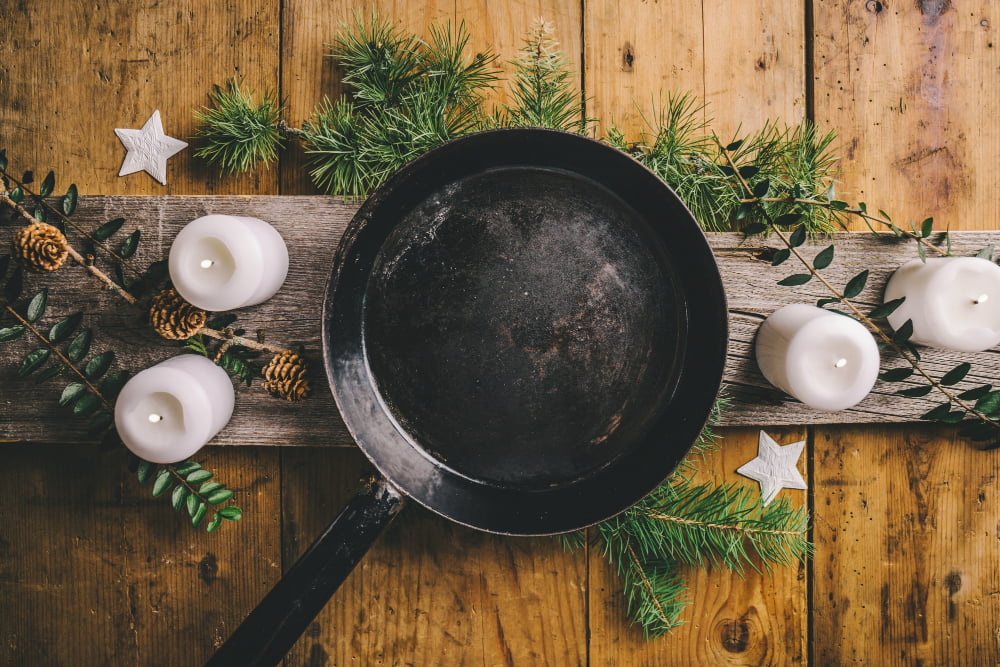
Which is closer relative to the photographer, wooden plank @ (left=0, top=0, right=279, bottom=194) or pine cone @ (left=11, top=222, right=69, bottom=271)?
pine cone @ (left=11, top=222, right=69, bottom=271)

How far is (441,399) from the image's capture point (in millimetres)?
516

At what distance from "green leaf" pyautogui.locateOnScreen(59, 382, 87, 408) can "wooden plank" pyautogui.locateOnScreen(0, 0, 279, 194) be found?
0.21 m

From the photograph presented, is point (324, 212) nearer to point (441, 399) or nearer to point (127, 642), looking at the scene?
point (441, 399)

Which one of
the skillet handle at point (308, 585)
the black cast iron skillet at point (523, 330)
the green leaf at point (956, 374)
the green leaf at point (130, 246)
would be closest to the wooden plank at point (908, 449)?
the green leaf at point (956, 374)

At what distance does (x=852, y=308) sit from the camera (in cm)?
51

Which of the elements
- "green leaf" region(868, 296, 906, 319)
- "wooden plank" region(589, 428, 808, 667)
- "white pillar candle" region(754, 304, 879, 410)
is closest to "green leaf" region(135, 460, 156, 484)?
"wooden plank" region(589, 428, 808, 667)

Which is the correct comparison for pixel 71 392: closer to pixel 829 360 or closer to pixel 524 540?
pixel 524 540

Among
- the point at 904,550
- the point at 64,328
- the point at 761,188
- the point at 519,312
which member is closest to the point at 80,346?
the point at 64,328

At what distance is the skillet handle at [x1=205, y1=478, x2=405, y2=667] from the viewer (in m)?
0.39

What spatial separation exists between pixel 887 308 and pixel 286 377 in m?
0.54

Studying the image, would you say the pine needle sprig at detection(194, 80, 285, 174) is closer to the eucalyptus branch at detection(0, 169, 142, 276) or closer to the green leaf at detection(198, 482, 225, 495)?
the eucalyptus branch at detection(0, 169, 142, 276)

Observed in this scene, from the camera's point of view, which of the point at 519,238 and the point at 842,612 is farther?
the point at 842,612

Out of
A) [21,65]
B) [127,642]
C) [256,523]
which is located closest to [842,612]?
[256,523]

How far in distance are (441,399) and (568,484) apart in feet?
0.48
